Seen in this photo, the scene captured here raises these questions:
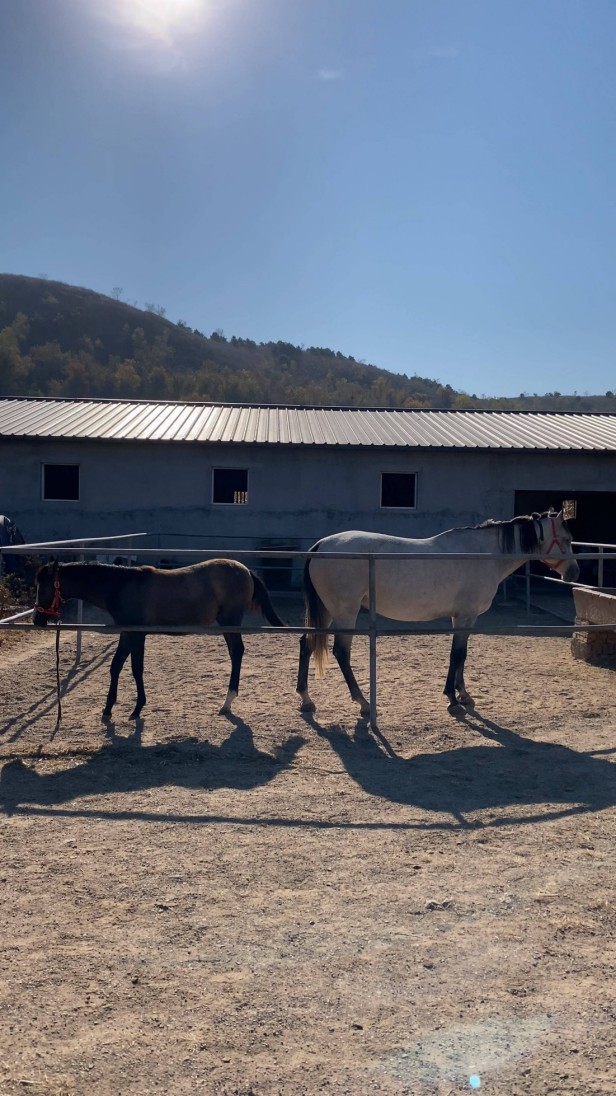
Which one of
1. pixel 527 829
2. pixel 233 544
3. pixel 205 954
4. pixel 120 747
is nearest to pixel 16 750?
pixel 120 747

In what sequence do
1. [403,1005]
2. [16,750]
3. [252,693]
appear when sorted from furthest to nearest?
[252,693]
[16,750]
[403,1005]

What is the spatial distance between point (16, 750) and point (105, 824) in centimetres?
155

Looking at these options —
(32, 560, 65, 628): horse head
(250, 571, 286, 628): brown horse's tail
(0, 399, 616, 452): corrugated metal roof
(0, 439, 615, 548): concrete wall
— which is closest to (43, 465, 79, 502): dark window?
(0, 439, 615, 548): concrete wall

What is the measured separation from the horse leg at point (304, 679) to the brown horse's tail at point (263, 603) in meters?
0.33

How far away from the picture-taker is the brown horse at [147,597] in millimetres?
6410

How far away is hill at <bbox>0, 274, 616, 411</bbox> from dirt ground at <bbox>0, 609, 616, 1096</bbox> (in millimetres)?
45538

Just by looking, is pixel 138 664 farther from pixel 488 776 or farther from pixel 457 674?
pixel 488 776

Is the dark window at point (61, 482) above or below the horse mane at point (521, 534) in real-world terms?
above

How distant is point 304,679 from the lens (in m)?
6.98

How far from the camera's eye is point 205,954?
303 cm

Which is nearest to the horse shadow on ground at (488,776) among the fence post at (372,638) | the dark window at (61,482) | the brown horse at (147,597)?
the fence post at (372,638)

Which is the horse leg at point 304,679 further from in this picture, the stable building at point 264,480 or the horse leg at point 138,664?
the stable building at point 264,480

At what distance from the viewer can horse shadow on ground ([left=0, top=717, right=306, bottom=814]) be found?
493cm

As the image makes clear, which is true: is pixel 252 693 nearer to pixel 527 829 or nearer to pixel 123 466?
pixel 527 829
